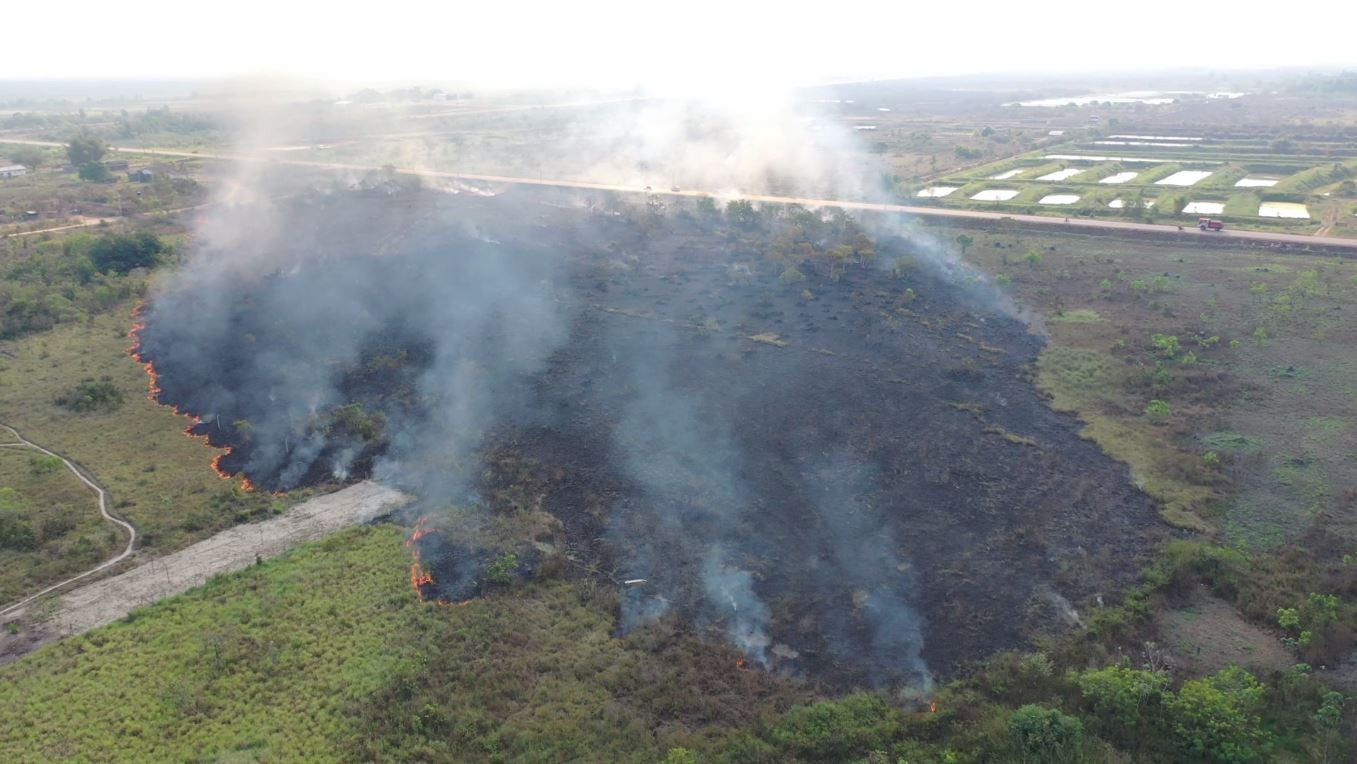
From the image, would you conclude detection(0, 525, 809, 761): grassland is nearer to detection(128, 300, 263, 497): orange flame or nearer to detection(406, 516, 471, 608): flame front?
detection(406, 516, 471, 608): flame front

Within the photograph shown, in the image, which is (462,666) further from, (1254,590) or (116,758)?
(1254,590)

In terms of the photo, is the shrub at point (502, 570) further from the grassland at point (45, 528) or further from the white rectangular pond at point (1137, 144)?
the white rectangular pond at point (1137, 144)

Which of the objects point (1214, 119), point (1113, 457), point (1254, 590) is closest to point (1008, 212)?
point (1113, 457)

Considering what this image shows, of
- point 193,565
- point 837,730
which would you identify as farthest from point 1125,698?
point 193,565

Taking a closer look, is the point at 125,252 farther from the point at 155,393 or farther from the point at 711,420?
the point at 711,420

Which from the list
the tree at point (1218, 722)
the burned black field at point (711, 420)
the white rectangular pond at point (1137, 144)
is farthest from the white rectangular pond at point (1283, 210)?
the tree at point (1218, 722)

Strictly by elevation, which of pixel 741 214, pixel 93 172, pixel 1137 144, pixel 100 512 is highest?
pixel 1137 144

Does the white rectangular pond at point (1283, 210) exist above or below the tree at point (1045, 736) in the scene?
above
